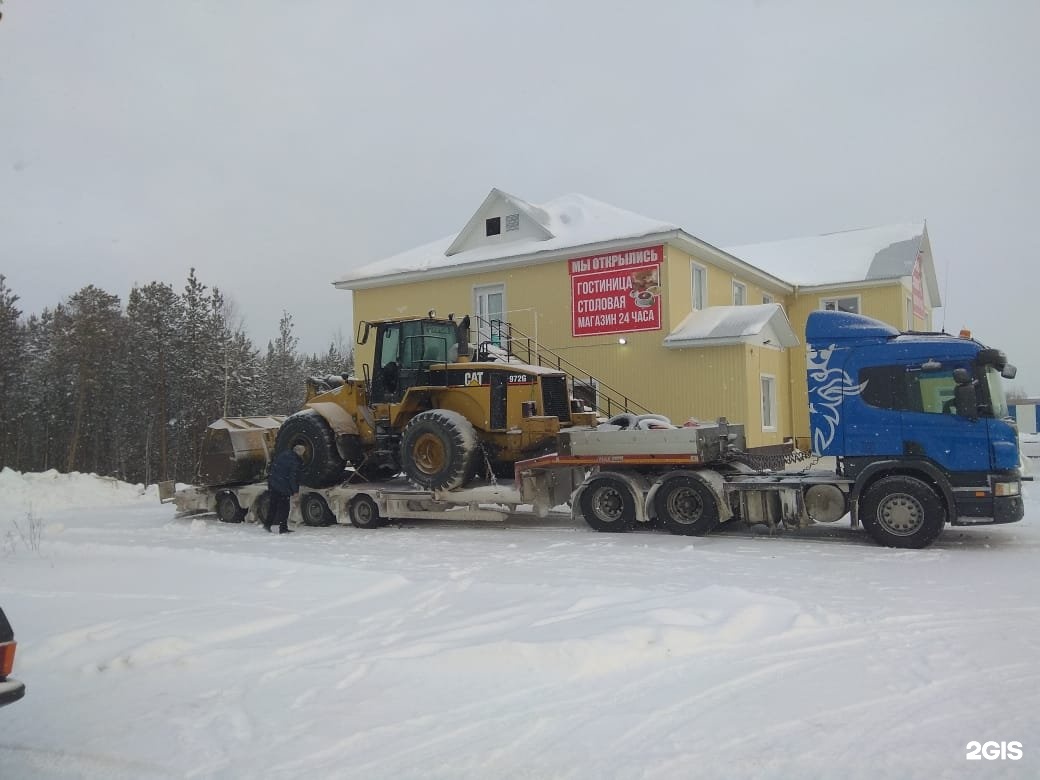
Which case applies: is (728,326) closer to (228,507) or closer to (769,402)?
(769,402)

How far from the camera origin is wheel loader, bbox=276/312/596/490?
13289mm

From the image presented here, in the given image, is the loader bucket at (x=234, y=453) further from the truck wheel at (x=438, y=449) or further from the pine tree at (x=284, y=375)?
the pine tree at (x=284, y=375)

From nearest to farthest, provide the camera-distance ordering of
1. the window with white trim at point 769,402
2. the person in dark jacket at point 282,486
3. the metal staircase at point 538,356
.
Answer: the person in dark jacket at point 282,486, the metal staircase at point 538,356, the window with white trim at point 769,402

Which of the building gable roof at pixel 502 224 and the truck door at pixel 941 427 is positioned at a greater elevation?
the building gable roof at pixel 502 224

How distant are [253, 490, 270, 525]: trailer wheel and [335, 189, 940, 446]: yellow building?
6.37 m

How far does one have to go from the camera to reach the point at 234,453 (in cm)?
1531

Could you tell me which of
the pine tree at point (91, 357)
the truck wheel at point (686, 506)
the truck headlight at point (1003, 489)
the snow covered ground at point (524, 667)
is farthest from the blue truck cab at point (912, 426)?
the pine tree at point (91, 357)

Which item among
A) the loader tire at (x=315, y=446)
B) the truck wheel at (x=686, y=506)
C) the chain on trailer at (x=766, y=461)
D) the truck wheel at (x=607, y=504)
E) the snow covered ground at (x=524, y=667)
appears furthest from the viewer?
the loader tire at (x=315, y=446)

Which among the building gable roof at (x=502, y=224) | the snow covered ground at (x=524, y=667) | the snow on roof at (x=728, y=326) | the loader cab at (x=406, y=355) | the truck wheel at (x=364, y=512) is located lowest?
the snow covered ground at (x=524, y=667)

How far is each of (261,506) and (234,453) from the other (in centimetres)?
117

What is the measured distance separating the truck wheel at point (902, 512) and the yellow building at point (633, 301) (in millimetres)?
7195

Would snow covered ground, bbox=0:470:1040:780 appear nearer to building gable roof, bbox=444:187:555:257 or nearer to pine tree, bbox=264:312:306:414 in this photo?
A: building gable roof, bbox=444:187:555:257

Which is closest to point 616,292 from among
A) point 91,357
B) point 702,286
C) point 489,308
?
point 702,286

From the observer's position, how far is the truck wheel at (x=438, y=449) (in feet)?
42.4
